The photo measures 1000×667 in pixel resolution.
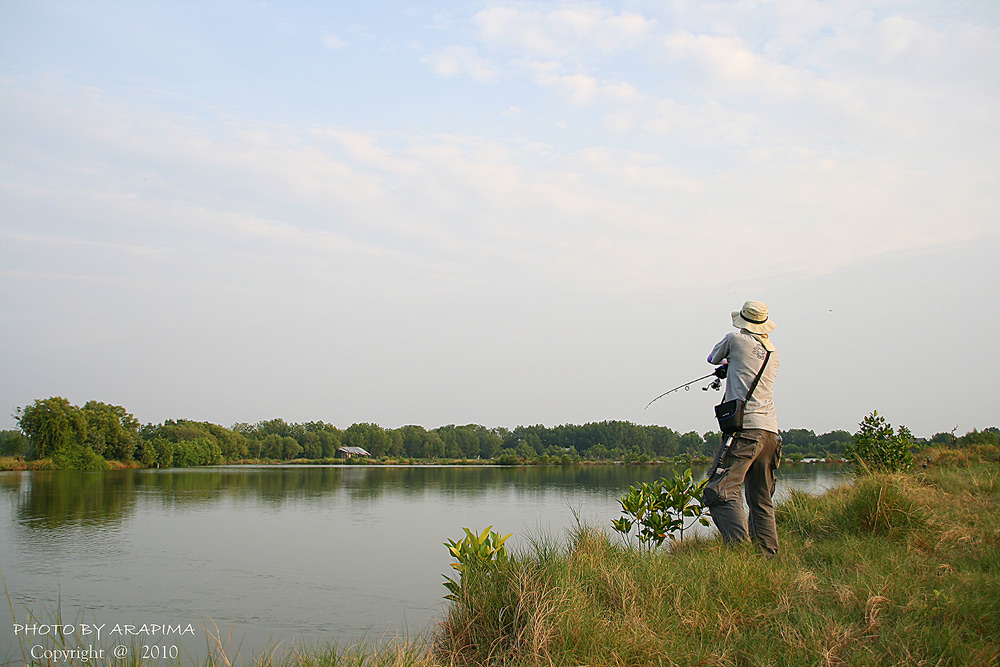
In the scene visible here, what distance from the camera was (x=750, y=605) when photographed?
153 inches

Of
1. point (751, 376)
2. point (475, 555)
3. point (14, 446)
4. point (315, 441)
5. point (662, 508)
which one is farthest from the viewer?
point (315, 441)

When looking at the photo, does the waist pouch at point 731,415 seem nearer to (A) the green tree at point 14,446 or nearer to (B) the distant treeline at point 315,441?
(B) the distant treeline at point 315,441

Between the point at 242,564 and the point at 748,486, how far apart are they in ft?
22.5

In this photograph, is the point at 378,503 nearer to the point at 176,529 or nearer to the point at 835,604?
the point at 176,529

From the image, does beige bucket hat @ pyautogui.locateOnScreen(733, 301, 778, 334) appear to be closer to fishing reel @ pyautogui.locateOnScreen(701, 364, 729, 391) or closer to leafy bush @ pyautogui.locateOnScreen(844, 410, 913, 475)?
fishing reel @ pyautogui.locateOnScreen(701, 364, 729, 391)

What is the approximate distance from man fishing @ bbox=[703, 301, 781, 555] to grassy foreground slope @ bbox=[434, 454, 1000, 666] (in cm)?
28

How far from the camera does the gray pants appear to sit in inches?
204

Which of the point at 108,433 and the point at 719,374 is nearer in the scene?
the point at 719,374

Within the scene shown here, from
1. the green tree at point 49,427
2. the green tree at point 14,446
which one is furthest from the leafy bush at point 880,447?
the green tree at point 14,446

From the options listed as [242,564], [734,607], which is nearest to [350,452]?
[242,564]

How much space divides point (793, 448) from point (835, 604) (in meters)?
29.7

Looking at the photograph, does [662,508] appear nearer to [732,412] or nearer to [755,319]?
[732,412]

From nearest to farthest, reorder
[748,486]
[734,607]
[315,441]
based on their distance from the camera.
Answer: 1. [734,607]
2. [748,486]
3. [315,441]

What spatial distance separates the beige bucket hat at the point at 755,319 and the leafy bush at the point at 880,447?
5204 millimetres
